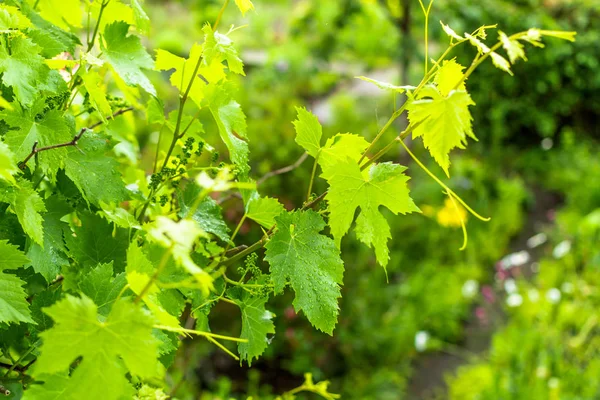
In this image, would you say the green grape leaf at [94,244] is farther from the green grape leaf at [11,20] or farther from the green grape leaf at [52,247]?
the green grape leaf at [11,20]

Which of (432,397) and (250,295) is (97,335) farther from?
(432,397)

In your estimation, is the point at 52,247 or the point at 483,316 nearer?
the point at 52,247

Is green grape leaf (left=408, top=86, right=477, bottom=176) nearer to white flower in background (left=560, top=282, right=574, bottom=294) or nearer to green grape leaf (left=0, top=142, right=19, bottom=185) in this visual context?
green grape leaf (left=0, top=142, right=19, bottom=185)

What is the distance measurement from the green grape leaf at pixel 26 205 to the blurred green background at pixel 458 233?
3.78ft

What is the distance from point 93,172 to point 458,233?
3791 millimetres

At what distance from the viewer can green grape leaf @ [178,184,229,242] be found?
0.67 m

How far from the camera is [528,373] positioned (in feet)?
9.08

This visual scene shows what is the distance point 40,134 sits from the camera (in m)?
0.61

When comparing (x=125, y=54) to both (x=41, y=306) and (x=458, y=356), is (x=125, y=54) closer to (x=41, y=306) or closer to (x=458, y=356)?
(x=41, y=306)

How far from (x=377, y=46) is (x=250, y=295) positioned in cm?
598

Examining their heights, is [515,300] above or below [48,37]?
below

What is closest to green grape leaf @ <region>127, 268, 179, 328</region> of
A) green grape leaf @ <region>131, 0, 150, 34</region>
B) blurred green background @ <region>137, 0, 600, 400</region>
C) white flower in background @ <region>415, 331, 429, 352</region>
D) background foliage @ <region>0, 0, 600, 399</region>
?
background foliage @ <region>0, 0, 600, 399</region>

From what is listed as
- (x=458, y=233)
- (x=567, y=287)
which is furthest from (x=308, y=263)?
(x=458, y=233)

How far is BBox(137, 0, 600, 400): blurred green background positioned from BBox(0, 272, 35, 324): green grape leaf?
120cm
